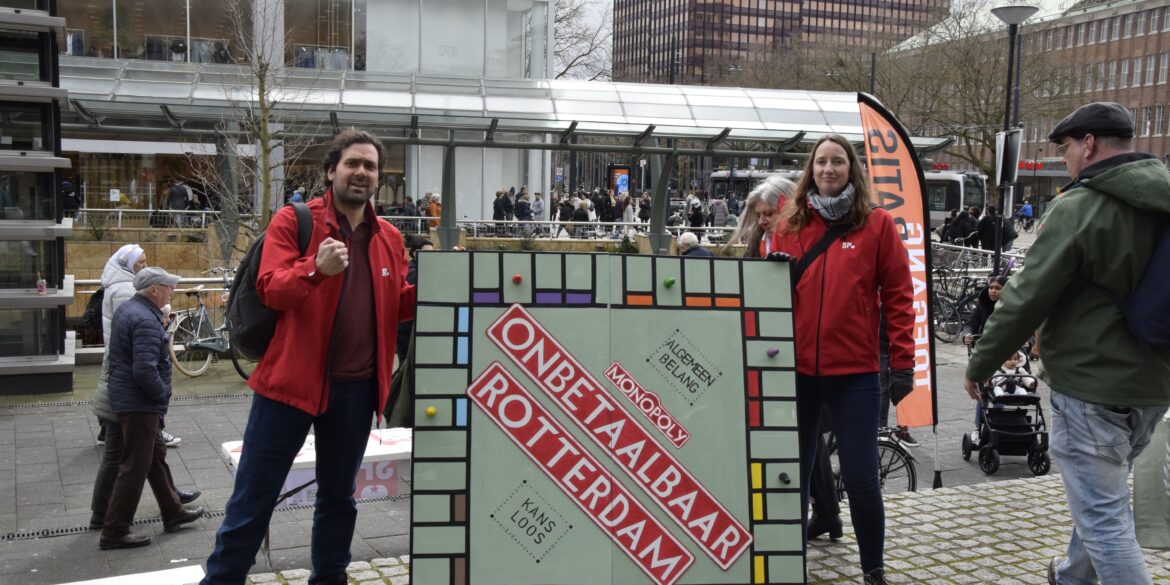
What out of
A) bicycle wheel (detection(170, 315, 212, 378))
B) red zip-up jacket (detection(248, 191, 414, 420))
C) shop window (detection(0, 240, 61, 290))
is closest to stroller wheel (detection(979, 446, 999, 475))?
red zip-up jacket (detection(248, 191, 414, 420))

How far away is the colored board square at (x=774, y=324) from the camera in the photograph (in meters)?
3.74

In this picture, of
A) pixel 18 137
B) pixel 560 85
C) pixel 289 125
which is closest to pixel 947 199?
pixel 560 85

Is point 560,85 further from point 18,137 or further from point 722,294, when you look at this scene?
point 722,294

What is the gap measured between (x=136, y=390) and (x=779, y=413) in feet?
13.0

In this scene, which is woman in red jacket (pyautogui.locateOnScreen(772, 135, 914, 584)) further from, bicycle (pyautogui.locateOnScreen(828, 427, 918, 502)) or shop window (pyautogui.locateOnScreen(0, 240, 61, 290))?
shop window (pyautogui.locateOnScreen(0, 240, 61, 290))

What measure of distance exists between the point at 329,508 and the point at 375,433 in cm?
268

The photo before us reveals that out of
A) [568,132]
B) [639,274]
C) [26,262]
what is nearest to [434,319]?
[639,274]

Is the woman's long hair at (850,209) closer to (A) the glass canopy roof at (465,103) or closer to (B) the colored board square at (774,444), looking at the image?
(B) the colored board square at (774,444)

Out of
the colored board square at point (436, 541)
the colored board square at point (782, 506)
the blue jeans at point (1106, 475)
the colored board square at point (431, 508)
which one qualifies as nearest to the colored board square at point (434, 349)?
the colored board square at point (431, 508)

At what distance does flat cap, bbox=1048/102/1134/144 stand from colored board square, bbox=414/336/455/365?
220cm

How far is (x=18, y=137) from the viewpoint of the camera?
33.8 feet

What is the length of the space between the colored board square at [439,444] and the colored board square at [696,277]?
3.08 ft

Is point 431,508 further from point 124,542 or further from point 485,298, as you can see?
point 124,542

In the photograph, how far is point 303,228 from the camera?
3732mm
